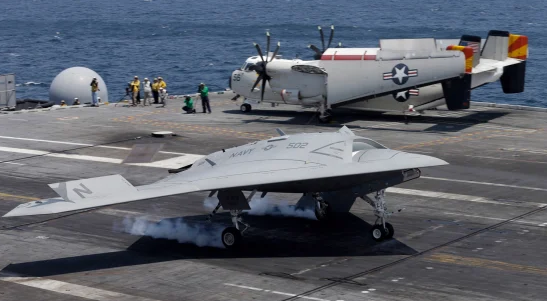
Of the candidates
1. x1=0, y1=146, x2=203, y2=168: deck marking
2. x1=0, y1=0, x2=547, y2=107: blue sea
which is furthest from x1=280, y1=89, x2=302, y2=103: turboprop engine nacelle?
x1=0, y1=0, x2=547, y2=107: blue sea

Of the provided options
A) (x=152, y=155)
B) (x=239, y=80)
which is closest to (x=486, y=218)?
(x=152, y=155)

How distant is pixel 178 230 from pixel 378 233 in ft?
21.5

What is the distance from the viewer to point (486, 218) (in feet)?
94.9

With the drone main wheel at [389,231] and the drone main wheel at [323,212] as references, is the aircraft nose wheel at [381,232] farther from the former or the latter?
the drone main wheel at [323,212]

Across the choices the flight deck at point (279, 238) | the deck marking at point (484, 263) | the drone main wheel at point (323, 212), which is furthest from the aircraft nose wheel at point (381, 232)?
the drone main wheel at point (323, 212)

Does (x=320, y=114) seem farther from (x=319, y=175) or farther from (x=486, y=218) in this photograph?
(x=319, y=175)

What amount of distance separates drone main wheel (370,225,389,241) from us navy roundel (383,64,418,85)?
2448cm

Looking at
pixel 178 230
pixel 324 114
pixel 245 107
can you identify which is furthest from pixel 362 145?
pixel 245 107

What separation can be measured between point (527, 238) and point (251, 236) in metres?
8.55

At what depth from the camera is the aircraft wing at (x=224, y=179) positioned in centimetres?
2312

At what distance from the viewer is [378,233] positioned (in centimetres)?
2566

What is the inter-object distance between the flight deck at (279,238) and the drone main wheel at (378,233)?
28cm

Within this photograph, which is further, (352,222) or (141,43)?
(141,43)

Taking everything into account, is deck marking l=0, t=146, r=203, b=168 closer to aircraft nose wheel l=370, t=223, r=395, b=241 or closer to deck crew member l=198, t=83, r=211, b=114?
deck crew member l=198, t=83, r=211, b=114
